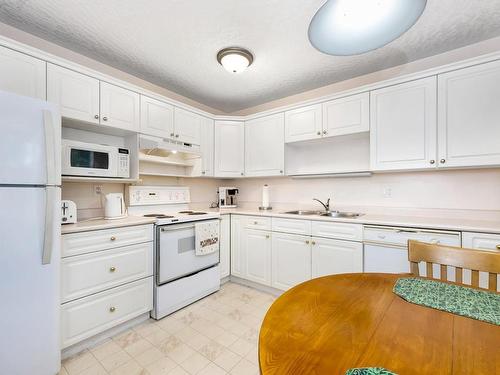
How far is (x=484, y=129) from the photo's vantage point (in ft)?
6.03

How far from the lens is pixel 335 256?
2.22 metres

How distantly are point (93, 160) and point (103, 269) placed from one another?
0.93 meters

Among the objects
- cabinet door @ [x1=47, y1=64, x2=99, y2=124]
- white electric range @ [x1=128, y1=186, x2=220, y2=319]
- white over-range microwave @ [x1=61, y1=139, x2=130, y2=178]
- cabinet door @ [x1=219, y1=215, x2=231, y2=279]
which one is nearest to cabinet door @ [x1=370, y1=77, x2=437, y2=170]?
cabinet door @ [x1=219, y1=215, x2=231, y2=279]

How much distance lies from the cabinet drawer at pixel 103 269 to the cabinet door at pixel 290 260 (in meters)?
1.27

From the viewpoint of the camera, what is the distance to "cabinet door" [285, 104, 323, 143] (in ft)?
8.59

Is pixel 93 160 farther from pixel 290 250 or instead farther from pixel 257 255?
pixel 290 250

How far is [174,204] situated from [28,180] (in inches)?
65.9

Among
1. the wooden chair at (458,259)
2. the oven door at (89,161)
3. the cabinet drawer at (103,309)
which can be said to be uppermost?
the oven door at (89,161)

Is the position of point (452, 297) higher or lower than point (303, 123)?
lower

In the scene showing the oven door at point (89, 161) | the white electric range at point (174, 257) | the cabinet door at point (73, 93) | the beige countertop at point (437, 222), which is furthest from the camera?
the white electric range at point (174, 257)

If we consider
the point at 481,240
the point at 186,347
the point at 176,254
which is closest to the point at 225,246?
the point at 176,254

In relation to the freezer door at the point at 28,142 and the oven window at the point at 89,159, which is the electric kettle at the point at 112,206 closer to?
the oven window at the point at 89,159

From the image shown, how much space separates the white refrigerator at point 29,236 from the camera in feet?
4.18

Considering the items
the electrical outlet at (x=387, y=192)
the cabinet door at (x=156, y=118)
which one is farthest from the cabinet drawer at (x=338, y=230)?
the cabinet door at (x=156, y=118)
